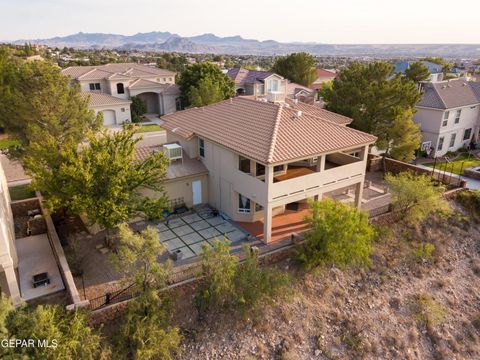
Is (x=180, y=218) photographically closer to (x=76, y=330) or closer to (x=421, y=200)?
(x=76, y=330)

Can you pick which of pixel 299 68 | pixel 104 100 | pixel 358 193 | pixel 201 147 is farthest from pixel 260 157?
pixel 299 68

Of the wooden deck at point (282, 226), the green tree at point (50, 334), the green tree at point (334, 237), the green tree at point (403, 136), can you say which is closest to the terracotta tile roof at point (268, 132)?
the green tree at point (334, 237)

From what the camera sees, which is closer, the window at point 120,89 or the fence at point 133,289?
the fence at point 133,289

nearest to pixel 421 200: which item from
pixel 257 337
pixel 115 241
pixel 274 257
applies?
pixel 274 257

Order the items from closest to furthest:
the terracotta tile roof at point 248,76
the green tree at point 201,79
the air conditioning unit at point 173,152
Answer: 1. the air conditioning unit at point 173,152
2. the green tree at point 201,79
3. the terracotta tile roof at point 248,76

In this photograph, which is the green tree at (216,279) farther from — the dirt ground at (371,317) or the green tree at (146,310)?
the green tree at (146,310)

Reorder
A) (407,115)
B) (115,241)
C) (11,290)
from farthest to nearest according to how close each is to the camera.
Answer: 1. (407,115)
2. (115,241)
3. (11,290)

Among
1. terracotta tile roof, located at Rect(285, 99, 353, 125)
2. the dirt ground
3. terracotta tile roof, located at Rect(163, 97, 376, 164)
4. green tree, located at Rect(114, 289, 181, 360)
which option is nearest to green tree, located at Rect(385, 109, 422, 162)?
terracotta tile roof, located at Rect(285, 99, 353, 125)

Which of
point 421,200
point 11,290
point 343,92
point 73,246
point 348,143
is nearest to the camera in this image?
point 11,290
